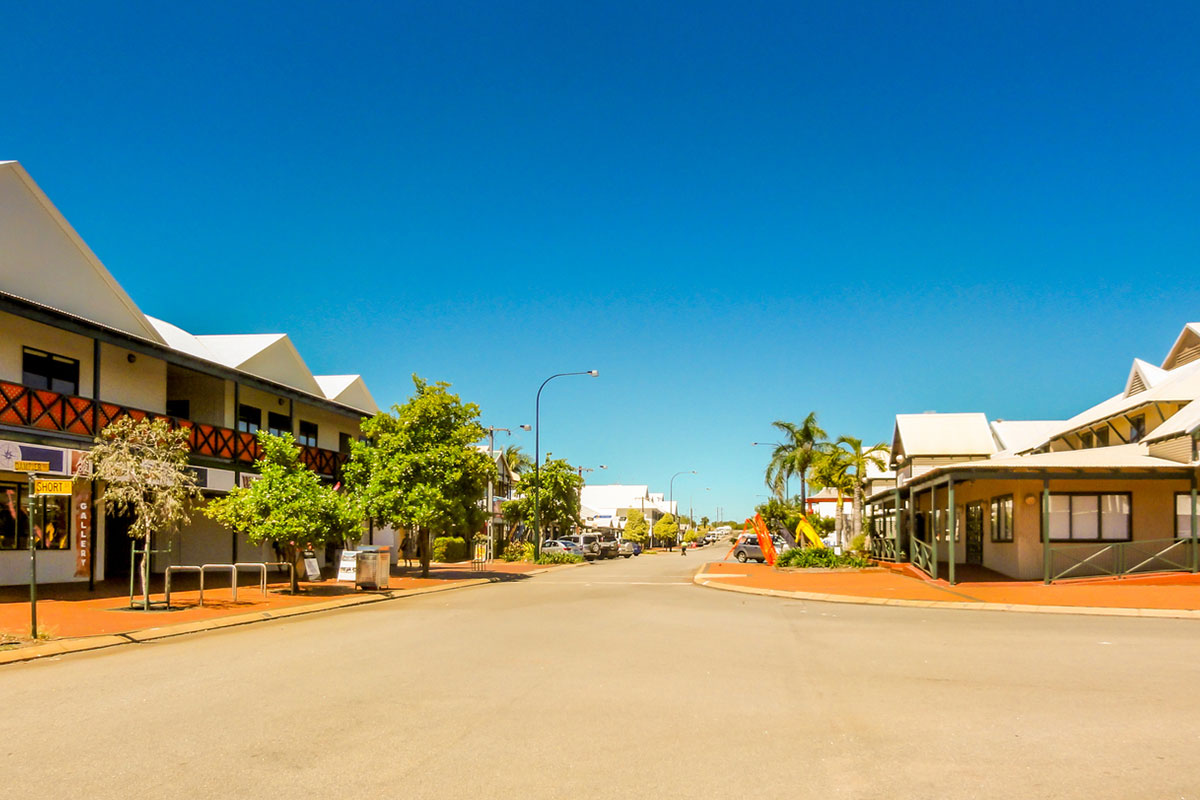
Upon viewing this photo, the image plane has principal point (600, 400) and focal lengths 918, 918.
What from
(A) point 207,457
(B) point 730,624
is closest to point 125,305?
(A) point 207,457

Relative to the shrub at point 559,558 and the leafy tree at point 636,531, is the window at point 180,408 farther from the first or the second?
the leafy tree at point 636,531

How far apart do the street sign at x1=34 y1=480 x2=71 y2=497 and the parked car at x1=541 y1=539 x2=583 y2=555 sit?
36699 millimetres

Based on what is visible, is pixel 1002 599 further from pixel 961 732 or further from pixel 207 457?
pixel 207 457

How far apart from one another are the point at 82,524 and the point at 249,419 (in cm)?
1110

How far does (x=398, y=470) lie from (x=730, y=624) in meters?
15.5

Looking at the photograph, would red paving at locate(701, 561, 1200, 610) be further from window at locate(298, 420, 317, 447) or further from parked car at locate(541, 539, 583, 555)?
parked car at locate(541, 539, 583, 555)

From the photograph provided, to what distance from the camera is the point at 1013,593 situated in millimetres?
22453

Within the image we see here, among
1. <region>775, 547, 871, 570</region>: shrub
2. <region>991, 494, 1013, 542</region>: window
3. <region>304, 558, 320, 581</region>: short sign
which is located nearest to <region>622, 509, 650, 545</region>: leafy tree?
<region>775, 547, 871, 570</region>: shrub

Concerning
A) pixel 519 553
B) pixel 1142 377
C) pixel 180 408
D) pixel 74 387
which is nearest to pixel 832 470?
pixel 519 553

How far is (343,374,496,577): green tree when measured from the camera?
2908 centimetres

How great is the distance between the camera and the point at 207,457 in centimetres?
2689

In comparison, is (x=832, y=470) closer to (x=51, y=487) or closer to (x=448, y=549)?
(x=448, y=549)

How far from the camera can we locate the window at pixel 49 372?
22.5 meters

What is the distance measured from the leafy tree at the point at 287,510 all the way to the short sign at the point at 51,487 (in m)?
8.11
